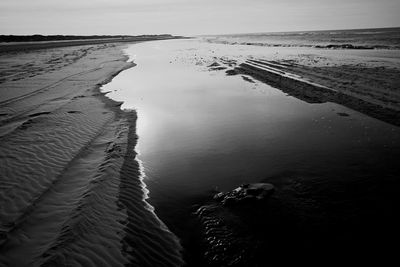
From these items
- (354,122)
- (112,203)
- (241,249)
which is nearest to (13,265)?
(112,203)

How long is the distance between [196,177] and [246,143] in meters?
2.28

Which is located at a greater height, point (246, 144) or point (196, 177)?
point (246, 144)

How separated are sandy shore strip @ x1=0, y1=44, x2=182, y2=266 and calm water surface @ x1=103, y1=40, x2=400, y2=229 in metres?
0.56

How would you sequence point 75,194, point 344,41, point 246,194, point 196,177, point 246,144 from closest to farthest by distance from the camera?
point 246,194, point 75,194, point 196,177, point 246,144, point 344,41

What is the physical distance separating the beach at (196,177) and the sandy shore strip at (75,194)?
0.03 m

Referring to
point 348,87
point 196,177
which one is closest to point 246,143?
point 196,177

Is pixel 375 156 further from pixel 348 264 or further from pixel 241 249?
pixel 241 249

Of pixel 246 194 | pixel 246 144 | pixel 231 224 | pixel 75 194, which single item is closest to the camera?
pixel 231 224

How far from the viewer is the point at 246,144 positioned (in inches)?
306

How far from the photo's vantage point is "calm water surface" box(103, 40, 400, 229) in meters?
5.98

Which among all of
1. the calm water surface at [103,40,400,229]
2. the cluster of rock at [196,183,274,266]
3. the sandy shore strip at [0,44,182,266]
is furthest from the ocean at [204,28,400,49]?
the sandy shore strip at [0,44,182,266]

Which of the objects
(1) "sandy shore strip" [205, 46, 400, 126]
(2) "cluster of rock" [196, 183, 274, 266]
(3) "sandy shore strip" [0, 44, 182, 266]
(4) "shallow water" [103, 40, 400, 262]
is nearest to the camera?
(2) "cluster of rock" [196, 183, 274, 266]

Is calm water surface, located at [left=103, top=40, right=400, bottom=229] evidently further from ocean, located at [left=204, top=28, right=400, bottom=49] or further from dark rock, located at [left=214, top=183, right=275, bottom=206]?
ocean, located at [left=204, top=28, right=400, bottom=49]

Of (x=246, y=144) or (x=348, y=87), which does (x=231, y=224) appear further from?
(x=348, y=87)
